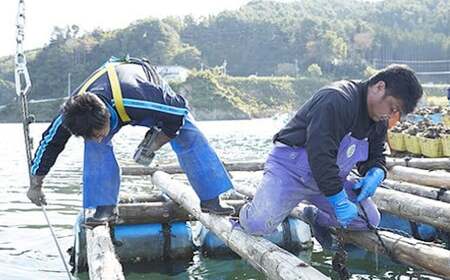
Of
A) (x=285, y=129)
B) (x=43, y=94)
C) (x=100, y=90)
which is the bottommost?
(x=43, y=94)

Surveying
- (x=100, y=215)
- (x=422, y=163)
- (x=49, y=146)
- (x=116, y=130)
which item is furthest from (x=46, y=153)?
(x=422, y=163)

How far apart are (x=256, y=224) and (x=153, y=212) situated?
2.32 m

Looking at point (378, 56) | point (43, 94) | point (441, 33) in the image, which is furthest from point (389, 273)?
point (441, 33)

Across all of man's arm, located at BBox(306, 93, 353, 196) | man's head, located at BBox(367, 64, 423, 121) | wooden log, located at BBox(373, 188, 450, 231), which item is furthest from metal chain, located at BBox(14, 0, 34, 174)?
wooden log, located at BBox(373, 188, 450, 231)

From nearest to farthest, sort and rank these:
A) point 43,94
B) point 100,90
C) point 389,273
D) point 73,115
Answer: point 73,115 < point 100,90 < point 389,273 < point 43,94

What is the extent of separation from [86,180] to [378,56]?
14450 cm

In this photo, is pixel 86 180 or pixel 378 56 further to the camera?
pixel 378 56

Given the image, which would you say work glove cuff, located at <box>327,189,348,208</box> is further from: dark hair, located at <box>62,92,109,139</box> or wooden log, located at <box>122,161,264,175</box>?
wooden log, located at <box>122,161,264,175</box>

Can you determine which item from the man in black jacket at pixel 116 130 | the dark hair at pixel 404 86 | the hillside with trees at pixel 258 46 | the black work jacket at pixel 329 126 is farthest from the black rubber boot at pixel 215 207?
the hillside with trees at pixel 258 46

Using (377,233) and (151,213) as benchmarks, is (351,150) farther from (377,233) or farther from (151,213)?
(151,213)

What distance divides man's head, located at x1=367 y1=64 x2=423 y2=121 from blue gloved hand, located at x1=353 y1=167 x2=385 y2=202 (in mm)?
621

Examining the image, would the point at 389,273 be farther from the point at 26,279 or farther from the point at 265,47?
the point at 265,47

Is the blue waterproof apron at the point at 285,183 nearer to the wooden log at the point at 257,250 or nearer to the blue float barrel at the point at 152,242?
the wooden log at the point at 257,250

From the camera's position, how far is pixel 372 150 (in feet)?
16.9
